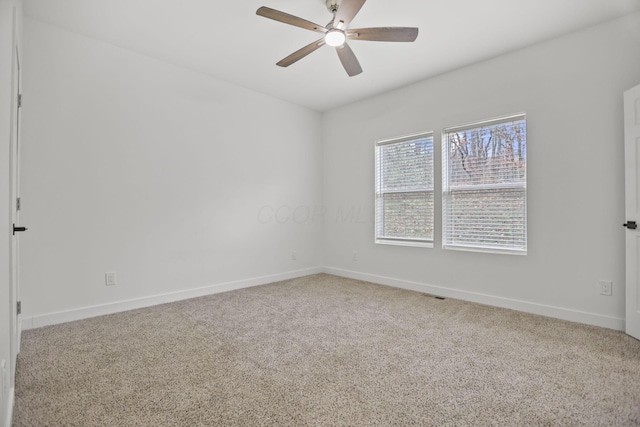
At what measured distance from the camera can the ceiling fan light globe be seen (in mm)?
2295

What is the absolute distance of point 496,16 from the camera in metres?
2.59

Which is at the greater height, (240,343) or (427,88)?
(427,88)

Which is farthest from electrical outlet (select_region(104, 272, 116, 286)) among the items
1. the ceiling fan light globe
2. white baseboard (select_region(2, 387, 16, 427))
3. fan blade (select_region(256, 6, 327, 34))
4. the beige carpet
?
the ceiling fan light globe

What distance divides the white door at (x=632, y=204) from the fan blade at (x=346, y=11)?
7.25ft

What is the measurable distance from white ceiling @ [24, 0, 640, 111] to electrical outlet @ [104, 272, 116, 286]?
2.22m

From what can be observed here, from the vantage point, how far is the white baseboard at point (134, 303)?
2.68 metres

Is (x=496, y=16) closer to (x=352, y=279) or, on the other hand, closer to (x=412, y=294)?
(x=412, y=294)

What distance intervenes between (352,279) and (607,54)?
140 inches

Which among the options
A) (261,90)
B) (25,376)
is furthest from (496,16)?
(25,376)

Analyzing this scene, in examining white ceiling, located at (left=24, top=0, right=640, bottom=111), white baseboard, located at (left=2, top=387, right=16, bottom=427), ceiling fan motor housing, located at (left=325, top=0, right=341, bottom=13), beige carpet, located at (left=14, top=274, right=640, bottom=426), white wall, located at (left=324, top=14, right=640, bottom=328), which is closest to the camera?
white baseboard, located at (left=2, top=387, right=16, bottom=427)

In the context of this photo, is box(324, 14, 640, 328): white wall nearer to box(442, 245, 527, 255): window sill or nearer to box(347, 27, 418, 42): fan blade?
box(442, 245, 527, 255): window sill

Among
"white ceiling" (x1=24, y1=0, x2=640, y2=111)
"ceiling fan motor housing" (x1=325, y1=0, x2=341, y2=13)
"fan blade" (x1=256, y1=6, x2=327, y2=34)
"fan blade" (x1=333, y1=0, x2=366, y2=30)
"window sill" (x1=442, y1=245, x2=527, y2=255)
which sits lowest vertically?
"window sill" (x1=442, y1=245, x2=527, y2=255)

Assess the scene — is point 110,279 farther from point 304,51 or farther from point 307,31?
point 307,31

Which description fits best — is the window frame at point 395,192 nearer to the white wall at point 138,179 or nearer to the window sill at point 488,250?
the window sill at point 488,250
